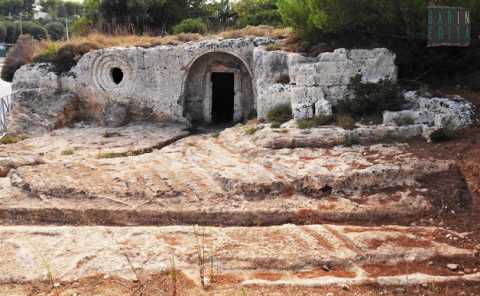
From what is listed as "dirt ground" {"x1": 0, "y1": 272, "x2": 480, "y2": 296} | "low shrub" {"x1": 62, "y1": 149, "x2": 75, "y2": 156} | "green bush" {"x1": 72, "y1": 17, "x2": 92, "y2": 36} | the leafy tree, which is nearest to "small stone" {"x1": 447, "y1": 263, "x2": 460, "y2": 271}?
"dirt ground" {"x1": 0, "y1": 272, "x2": 480, "y2": 296}

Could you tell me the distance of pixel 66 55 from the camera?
1528 cm

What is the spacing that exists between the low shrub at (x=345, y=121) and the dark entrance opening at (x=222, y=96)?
19.4 ft

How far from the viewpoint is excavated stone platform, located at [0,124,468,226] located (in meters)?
7.60

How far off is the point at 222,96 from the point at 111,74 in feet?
11.6

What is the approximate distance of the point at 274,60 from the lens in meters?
12.2

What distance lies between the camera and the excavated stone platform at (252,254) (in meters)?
5.82

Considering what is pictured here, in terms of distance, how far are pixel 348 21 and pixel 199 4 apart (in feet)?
52.6

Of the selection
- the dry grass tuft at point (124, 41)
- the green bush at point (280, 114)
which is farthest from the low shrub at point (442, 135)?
the dry grass tuft at point (124, 41)

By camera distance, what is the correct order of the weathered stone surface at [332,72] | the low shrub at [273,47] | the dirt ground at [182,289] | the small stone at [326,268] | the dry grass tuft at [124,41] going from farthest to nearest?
1. the dry grass tuft at [124,41]
2. the low shrub at [273,47]
3. the weathered stone surface at [332,72]
4. the small stone at [326,268]
5. the dirt ground at [182,289]

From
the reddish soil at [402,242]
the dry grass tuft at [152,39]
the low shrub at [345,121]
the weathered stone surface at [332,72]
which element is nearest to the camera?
the reddish soil at [402,242]

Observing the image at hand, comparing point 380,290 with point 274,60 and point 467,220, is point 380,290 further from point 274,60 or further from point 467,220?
point 274,60

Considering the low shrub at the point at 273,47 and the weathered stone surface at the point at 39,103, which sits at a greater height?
the low shrub at the point at 273,47

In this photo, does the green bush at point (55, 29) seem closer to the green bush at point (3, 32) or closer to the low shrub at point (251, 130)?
the green bush at point (3, 32)

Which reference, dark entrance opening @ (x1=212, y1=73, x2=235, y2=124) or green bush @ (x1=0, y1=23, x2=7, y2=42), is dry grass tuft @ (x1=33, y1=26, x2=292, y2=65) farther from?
green bush @ (x1=0, y1=23, x2=7, y2=42)
